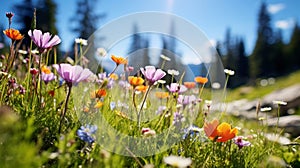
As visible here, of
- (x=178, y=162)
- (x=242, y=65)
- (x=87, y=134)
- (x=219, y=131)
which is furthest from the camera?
(x=242, y=65)

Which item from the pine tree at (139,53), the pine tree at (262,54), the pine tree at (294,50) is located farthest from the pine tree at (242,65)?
the pine tree at (139,53)

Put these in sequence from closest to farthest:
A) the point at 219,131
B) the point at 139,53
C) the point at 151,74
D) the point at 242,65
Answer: the point at 219,131, the point at 151,74, the point at 139,53, the point at 242,65

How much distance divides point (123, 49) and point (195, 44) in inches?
18.7

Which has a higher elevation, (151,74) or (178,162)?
(151,74)

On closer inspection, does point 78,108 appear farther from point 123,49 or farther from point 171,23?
point 171,23

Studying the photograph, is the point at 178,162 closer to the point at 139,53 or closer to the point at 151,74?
the point at 151,74

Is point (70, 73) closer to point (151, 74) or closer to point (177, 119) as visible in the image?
point (151, 74)

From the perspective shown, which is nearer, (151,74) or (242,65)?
(151,74)

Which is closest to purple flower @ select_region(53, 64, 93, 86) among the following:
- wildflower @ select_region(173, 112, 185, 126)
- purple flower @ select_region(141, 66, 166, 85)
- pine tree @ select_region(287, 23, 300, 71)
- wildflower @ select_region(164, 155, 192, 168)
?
purple flower @ select_region(141, 66, 166, 85)

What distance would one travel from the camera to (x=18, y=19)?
64.1ft

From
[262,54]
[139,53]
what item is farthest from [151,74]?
[262,54]

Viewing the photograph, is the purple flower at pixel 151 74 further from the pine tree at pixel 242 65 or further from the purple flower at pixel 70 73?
the pine tree at pixel 242 65

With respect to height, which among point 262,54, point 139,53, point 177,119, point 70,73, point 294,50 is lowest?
point 177,119

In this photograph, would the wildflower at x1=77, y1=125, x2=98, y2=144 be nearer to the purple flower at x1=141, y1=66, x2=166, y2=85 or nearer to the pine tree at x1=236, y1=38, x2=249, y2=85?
the purple flower at x1=141, y1=66, x2=166, y2=85
